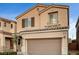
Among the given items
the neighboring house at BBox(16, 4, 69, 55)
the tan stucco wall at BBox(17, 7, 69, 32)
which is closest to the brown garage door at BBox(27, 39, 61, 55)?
the neighboring house at BBox(16, 4, 69, 55)

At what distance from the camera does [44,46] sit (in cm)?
473

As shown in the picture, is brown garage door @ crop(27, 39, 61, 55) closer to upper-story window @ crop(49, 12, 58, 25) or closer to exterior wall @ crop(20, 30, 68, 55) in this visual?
exterior wall @ crop(20, 30, 68, 55)

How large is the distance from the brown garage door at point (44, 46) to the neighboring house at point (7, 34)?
362 mm

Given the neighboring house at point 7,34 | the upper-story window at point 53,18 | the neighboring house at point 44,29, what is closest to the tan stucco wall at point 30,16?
the neighboring house at point 44,29

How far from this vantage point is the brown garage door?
466 centimetres

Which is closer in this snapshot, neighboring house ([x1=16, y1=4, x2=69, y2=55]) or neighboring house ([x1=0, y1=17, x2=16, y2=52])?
neighboring house ([x1=16, y1=4, x2=69, y2=55])

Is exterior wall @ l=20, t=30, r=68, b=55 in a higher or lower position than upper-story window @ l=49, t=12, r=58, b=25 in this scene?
lower

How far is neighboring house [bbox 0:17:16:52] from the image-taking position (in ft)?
15.4

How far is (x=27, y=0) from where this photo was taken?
15.3 feet

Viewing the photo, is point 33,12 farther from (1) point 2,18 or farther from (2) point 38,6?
(1) point 2,18

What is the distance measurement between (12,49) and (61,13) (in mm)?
1246

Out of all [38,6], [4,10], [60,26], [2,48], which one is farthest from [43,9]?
[2,48]

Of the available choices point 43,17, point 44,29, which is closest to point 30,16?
point 43,17

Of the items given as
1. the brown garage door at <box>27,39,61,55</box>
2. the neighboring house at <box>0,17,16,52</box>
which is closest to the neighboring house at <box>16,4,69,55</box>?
the brown garage door at <box>27,39,61,55</box>
